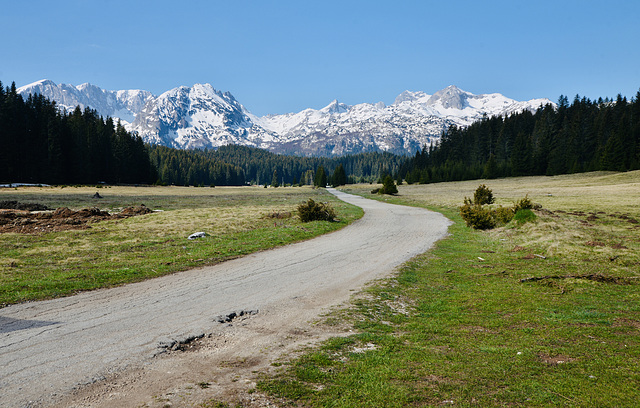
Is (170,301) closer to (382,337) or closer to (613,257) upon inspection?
(382,337)

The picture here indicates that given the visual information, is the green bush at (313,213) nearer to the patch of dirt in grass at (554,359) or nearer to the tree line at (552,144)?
the patch of dirt in grass at (554,359)

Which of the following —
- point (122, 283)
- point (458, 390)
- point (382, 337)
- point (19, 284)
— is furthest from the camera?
point (122, 283)

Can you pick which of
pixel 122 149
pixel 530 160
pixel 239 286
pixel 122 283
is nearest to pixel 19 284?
pixel 122 283

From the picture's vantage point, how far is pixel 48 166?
8062 cm

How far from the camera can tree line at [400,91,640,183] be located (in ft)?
273

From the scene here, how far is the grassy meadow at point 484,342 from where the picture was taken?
4.64 metres

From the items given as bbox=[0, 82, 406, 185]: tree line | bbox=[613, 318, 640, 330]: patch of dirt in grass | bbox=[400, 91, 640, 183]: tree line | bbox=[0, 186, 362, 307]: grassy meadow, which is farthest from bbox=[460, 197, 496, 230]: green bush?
bbox=[0, 82, 406, 185]: tree line

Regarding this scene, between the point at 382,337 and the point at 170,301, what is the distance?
5.60 m

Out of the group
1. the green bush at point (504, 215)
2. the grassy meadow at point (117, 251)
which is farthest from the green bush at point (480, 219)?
the grassy meadow at point (117, 251)

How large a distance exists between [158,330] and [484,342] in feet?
21.2

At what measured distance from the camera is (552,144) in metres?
102

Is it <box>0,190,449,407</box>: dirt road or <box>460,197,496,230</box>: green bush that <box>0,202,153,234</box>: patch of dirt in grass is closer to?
<box>0,190,449,407</box>: dirt road

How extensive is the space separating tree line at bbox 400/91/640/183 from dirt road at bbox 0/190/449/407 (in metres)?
99.2

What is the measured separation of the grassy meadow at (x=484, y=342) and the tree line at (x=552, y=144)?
306ft
